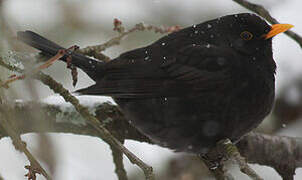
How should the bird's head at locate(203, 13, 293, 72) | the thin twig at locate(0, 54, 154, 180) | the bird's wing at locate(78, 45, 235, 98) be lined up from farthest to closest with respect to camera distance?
1. the bird's head at locate(203, 13, 293, 72)
2. the bird's wing at locate(78, 45, 235, 98)
3. the thin twig at locate(0, 54, 154, 180)

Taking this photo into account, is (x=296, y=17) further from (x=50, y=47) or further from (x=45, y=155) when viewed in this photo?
(x=45, y=155)

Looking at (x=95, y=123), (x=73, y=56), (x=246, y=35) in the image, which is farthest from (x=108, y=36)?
(x=95, y=123)

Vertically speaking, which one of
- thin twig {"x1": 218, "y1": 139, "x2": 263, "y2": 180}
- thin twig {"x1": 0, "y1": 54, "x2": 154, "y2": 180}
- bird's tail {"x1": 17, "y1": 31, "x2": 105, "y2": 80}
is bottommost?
thin twig {"x1": 218, "y1": 139, "x2": 263, "y2": 180}

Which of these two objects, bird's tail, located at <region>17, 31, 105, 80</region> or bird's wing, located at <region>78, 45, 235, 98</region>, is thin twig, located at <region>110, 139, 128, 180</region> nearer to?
bird's wing, located at <region>78, 45, 235, 98</region>

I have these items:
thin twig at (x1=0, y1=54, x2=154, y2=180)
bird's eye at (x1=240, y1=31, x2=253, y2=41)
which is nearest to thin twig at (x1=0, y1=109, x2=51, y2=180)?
thin twig at (x1=0, y1=54, x2=154, y2=180)

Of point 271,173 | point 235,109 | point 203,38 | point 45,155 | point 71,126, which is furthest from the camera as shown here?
point 271,173

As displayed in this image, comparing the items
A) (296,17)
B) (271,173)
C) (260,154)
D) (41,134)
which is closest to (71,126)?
(260,154)

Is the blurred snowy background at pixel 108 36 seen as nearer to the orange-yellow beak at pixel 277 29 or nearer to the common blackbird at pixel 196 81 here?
the common blackbird at pixel 196 81

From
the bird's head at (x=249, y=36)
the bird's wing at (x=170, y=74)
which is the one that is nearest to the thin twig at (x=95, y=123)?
the bird's wing at (x=170, y=74)
